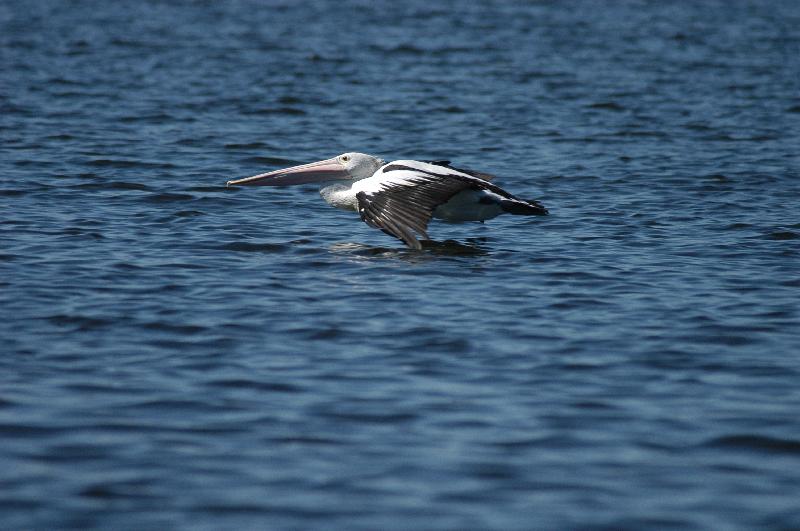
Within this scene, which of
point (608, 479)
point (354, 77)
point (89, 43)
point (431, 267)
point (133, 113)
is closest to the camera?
point (608, 479)

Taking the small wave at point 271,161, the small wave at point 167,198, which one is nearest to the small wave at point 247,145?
the small wave at point 271,161

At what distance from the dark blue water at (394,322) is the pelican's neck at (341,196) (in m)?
0.29

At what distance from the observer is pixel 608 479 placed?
5297 millimetres

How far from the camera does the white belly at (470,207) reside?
10391mm

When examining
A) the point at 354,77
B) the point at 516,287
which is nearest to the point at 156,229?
the point at 516,287

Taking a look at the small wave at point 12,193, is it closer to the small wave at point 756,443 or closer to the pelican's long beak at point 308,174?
the pelican's long beak at point 308,174

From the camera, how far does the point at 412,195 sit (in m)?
9.88

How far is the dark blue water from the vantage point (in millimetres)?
5195

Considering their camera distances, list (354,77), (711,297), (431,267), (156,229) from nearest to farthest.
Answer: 1. (711,297)
2. (431,267)
3. (156,229)
4. (354,77)

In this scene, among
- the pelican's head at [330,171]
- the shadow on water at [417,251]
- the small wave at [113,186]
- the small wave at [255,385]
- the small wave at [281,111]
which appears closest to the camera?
the small wave at [255,385]

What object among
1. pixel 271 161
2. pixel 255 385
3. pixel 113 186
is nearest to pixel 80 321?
pixel 255 385

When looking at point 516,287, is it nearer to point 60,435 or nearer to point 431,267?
point 431,267

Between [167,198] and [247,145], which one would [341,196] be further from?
[247,145]

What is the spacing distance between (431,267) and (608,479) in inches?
169
